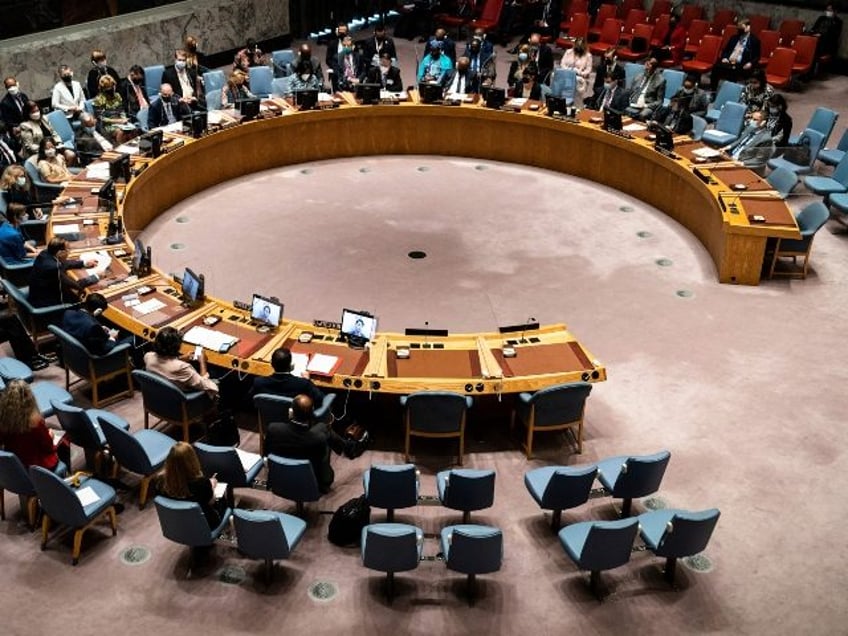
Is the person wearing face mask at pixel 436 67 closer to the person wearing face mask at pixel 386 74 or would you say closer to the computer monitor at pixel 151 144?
the person wearing face mask at pixel 386 74

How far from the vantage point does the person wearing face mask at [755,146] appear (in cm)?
1235

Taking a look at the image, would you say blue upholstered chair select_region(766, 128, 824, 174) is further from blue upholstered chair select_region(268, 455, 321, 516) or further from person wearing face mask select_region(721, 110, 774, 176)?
blue upholstered chair select_region(268, 455, 321, 516)

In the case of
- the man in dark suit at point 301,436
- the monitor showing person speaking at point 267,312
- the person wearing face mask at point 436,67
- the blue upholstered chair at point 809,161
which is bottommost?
the man in dark suit at point 301,436

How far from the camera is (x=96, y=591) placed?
649 centimetres

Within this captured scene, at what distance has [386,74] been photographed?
50.7 ft

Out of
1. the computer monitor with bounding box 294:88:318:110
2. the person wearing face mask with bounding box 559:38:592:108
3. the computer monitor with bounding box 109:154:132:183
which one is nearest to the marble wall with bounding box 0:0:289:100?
the computer monitor with bounding box 294:88:318:110

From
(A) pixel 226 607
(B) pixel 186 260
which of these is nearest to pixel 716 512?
(A) pixel 226 607

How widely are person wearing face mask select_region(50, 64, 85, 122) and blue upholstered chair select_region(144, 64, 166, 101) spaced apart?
1.09 meters

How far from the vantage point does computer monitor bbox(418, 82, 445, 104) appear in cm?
1405

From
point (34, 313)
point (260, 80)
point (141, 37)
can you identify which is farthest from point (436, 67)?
point (34, 313)

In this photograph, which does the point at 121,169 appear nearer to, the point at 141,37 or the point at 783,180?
the point at 141,37

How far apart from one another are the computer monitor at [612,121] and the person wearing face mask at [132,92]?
645 centimetres

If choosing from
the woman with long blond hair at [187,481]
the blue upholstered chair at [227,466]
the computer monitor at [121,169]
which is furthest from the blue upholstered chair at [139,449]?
the computer monitor at [121,169]

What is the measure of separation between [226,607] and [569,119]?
924cm
